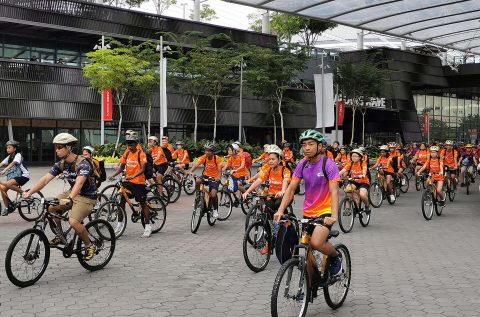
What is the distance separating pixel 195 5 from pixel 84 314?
131 feet

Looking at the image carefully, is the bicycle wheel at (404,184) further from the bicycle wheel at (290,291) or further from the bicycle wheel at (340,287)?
the bicycle wheel at (290,291)

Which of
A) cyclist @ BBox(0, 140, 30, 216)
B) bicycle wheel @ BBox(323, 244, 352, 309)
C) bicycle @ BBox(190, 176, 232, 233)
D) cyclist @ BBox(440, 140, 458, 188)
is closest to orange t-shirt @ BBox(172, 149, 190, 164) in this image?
cyclist @ BBox(0, 140, 30, 216)

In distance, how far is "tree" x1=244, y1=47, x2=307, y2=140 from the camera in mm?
35375

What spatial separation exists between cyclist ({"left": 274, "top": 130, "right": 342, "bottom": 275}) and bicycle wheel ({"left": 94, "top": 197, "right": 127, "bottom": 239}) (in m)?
5.07

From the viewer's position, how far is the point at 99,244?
7.87m

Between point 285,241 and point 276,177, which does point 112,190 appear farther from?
point 285,241

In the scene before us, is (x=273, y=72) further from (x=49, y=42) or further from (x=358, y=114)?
(x=358, y=114)

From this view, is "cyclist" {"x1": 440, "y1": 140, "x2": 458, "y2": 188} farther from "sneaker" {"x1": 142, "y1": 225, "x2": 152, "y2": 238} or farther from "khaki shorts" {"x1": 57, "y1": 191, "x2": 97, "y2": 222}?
"khaki shorts" {"x1": 57, "y1": 191, "x2": 97, "y2": 222}

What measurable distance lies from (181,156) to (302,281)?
1444cm

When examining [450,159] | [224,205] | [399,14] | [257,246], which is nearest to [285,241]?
[257,246]

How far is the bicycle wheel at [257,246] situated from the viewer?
806cm

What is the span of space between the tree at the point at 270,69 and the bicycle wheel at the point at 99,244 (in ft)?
90.4

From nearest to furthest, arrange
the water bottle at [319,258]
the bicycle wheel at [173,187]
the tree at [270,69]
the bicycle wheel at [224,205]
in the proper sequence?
the water bottle at [319,258], the bicycle wheel at [224,205], the bicycle wheel at [173,187], the tree at [270,69]

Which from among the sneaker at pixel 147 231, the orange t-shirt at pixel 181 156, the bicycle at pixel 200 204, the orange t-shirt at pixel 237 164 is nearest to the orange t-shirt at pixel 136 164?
the sneaker at pixel 147 231
